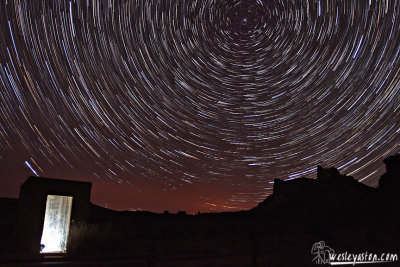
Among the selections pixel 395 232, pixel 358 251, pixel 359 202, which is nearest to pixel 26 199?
pixel 358 251

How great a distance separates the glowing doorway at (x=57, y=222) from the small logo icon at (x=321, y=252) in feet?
31.6

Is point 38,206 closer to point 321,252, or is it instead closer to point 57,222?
point 57,222

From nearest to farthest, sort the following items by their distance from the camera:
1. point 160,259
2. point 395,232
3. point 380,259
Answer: point 160,259
point 380,259
point 395,232

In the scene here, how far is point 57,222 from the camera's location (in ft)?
42.5

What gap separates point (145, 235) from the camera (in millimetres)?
17375

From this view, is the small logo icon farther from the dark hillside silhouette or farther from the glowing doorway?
the glowing doorway

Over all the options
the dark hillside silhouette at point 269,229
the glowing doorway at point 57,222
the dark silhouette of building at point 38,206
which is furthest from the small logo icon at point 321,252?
the glowing doorway at point 57,222

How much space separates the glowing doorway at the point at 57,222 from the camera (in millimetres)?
12750

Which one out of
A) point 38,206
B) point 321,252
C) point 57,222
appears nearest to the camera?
point 321,252

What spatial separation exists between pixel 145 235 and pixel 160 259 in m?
11.2

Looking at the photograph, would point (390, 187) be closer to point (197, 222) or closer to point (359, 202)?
point (359, 202)

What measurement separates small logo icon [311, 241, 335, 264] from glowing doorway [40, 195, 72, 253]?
31.6 feet

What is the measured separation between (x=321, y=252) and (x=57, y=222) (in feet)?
34.2

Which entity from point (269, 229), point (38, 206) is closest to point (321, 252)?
point (38, 206)
